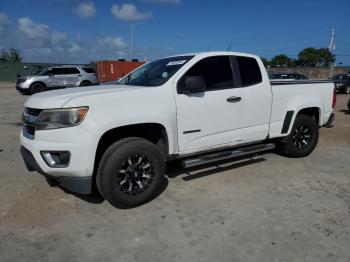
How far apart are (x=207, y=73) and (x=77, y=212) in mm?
2515

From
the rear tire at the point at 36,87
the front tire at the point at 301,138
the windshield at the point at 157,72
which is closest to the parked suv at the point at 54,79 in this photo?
the rear tire at the point at 36,87

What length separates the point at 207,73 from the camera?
4.98 m

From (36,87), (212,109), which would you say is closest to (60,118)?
(212,109)

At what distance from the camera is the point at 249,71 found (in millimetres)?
5457

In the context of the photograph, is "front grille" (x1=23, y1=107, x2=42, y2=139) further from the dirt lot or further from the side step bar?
the side step bar

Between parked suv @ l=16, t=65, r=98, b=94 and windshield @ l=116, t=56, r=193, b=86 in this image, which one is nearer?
windshield @ l=116, t=56, r=193, b=86

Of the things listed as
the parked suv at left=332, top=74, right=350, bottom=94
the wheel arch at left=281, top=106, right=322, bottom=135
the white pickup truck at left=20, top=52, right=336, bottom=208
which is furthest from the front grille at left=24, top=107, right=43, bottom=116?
the parked suv at left=332, top=74, right=350, bottom=94

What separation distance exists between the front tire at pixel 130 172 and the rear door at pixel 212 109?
52 cm

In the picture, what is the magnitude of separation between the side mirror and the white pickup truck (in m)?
0.01

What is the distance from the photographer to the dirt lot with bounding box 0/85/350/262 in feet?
11.0

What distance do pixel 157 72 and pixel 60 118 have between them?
1.70 m

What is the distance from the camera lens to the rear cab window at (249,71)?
210 inches

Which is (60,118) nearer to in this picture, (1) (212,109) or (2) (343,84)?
(1) (212,109)

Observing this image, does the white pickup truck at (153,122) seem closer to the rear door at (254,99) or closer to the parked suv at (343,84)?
the rear door at (254,99)
